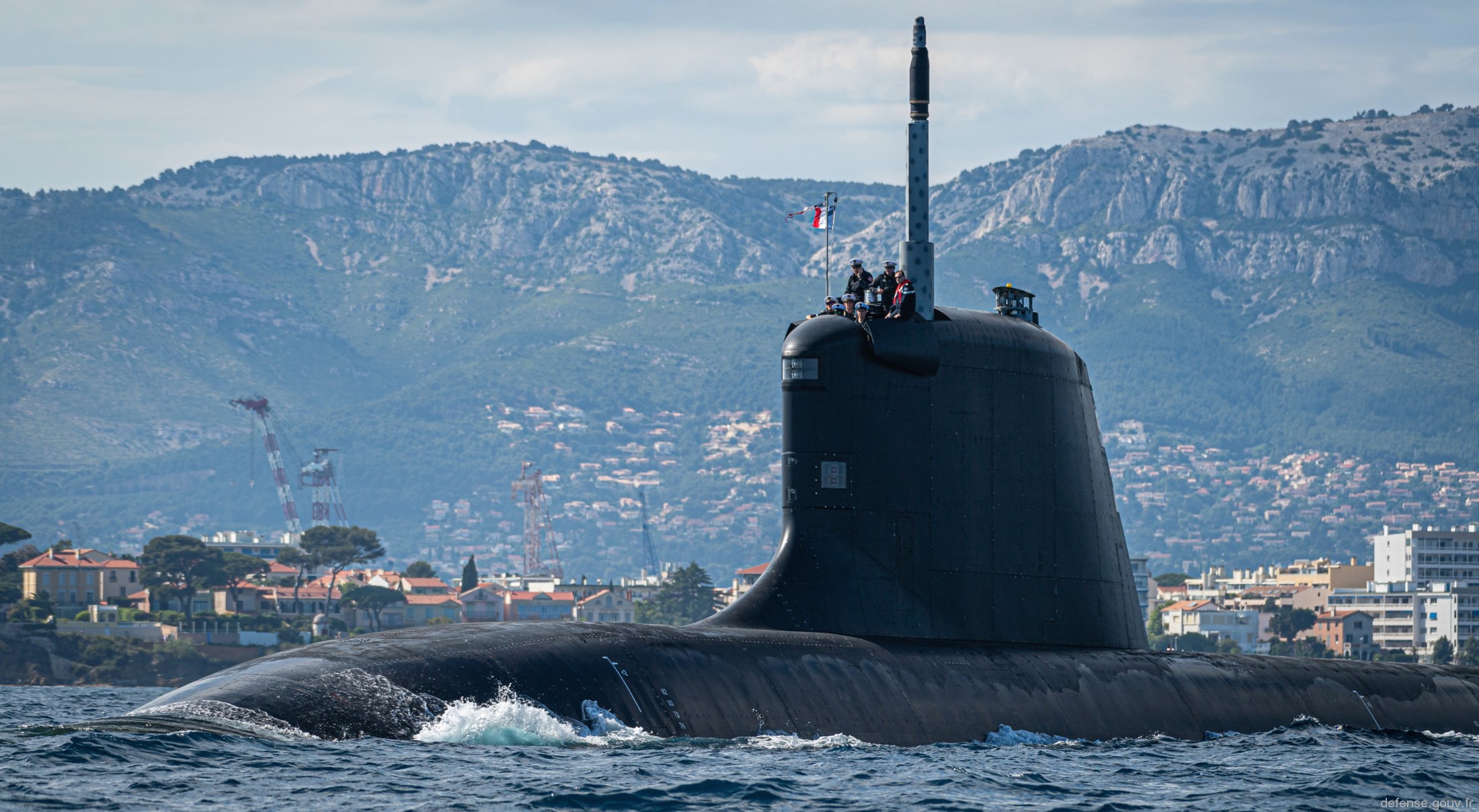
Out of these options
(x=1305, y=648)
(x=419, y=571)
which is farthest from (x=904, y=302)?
(x=419, y=571)

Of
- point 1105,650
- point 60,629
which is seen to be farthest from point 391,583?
point 1105,650

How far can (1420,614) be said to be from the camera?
14938 centimetres

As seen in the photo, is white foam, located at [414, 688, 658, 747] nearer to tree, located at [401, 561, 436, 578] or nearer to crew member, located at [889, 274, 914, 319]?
crew member, located at [889, 274, 914, 319]

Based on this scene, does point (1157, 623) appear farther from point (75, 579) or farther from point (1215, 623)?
point (75, 579)

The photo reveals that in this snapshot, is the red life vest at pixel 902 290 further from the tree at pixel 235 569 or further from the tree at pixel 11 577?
the tree at pixel 235 569

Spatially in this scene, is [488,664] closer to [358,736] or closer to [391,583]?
[358,736]

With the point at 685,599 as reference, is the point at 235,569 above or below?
above

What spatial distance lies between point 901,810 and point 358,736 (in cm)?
549

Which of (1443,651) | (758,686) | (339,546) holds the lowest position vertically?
(1443,651)

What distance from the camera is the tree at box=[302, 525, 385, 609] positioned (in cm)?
14850

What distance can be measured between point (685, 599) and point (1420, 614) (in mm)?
56461

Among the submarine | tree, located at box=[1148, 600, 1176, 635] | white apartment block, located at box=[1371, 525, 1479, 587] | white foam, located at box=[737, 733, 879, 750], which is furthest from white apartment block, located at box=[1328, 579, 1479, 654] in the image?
white foam, located at box=[737, 733, 879, 750]

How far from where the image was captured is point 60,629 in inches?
4358

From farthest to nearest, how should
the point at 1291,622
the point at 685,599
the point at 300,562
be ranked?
1. the point at 1291,622
2. the point at 300,562
3. the point at 685,599
